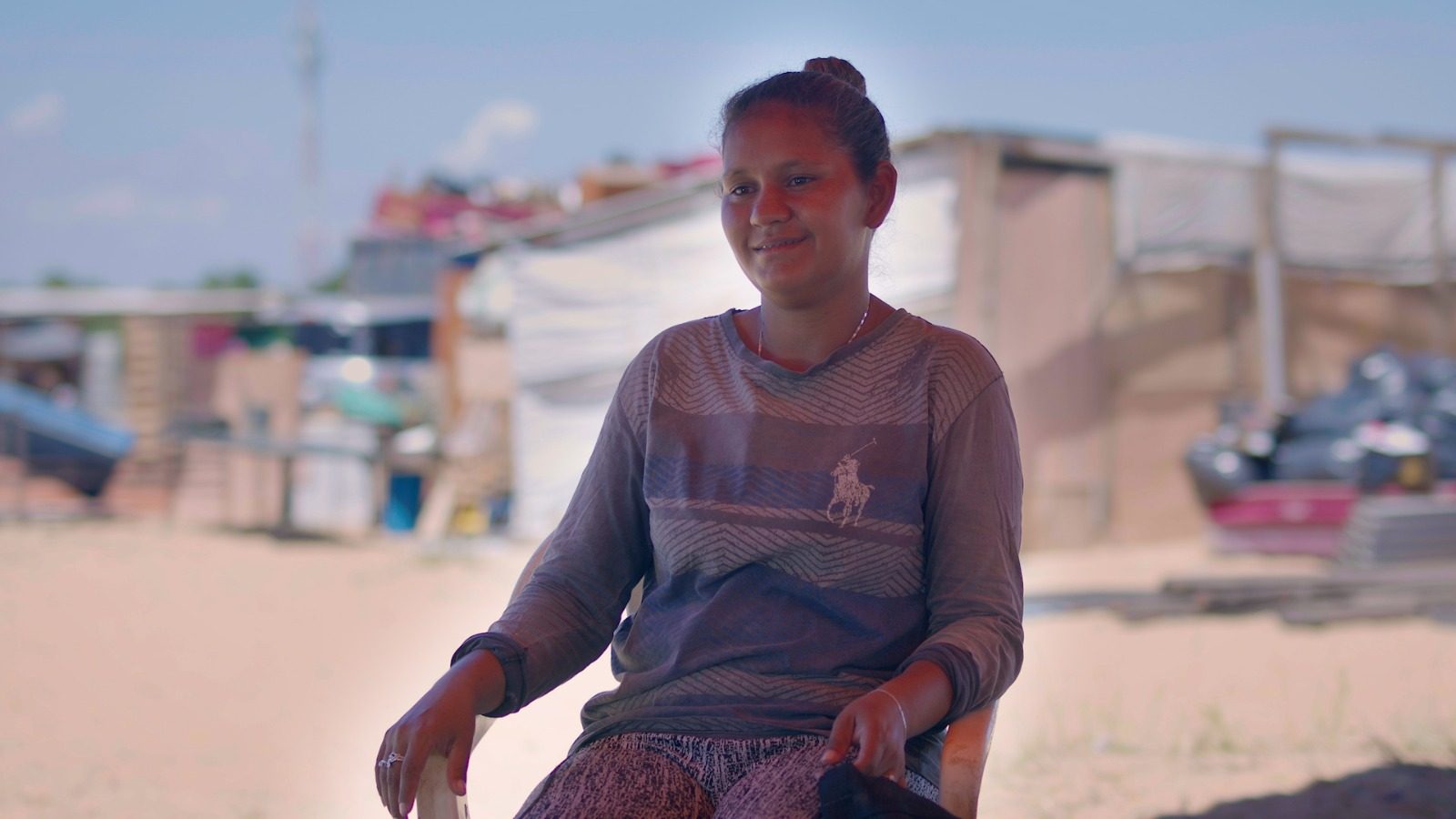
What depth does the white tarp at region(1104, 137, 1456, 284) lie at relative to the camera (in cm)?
1067

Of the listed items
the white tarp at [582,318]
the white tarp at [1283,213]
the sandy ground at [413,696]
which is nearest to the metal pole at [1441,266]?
the white tarp at [1283,213]

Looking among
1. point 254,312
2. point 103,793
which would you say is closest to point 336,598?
point 103,793

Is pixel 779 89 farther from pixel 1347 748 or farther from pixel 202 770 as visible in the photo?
pixel 202 770

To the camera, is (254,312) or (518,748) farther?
(254,312)

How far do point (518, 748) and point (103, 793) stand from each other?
130 cm

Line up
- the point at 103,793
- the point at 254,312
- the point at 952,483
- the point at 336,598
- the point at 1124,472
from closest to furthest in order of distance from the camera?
the point at 952,483 < the point at 103,793 < the point at 336,598 < the point at 1124,472 < the point at 254,312

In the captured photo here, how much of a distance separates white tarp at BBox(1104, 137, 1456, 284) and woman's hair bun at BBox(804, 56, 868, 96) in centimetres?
898

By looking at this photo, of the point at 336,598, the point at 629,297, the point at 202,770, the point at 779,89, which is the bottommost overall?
the point at 336,598

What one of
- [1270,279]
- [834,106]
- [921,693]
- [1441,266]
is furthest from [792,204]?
[1441,266]

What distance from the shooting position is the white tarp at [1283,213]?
1067 centimetres

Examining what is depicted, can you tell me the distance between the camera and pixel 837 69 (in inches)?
80.5

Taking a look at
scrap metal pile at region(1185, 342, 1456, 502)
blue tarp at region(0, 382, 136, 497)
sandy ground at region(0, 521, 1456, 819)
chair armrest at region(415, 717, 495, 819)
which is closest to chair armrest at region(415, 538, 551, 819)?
chair armrest at region(415, 717, 495, 819)

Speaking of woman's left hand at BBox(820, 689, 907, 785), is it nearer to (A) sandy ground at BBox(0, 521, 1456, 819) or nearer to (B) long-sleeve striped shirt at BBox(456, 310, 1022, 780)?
(B) long-sleeve striped shirt at BBox(456, 310, 1022, 780)

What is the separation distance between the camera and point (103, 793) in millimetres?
4207
